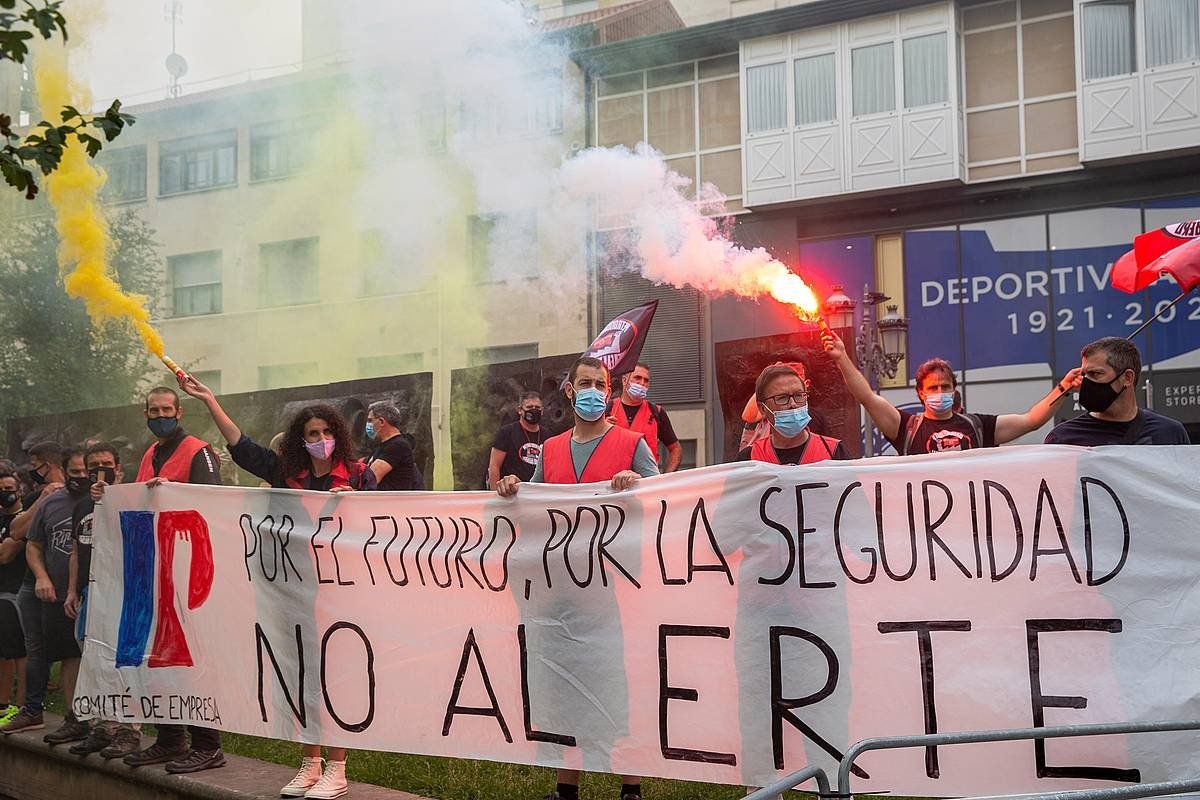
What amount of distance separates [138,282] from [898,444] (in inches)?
644

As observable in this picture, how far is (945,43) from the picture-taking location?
1898 cm

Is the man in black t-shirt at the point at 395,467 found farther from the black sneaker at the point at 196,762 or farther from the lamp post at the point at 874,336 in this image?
the lamp post at the point at 874,336

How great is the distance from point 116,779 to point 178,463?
1.56 metres

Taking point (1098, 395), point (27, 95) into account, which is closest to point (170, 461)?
point (1098, 395)

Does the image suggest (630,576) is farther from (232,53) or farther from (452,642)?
(232,53)

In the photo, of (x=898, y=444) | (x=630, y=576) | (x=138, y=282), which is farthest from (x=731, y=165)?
(x=630, y=576)

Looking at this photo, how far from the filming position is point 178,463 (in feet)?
20.9

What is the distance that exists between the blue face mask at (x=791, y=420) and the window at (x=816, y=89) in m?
15.4

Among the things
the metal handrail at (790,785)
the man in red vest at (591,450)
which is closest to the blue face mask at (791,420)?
the man in red vest at (591,450)

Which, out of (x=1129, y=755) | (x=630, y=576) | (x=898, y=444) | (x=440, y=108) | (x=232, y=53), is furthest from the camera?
(x=440, y=108)

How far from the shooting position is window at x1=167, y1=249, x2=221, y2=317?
888 inches

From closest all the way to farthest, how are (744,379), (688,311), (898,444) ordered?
(898,444), (744,379), (688,311)

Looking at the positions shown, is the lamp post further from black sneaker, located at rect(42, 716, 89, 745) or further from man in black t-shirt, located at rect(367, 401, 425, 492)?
black sneaker, located at rect(42, 716, 89, 745)

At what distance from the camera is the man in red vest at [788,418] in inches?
202
